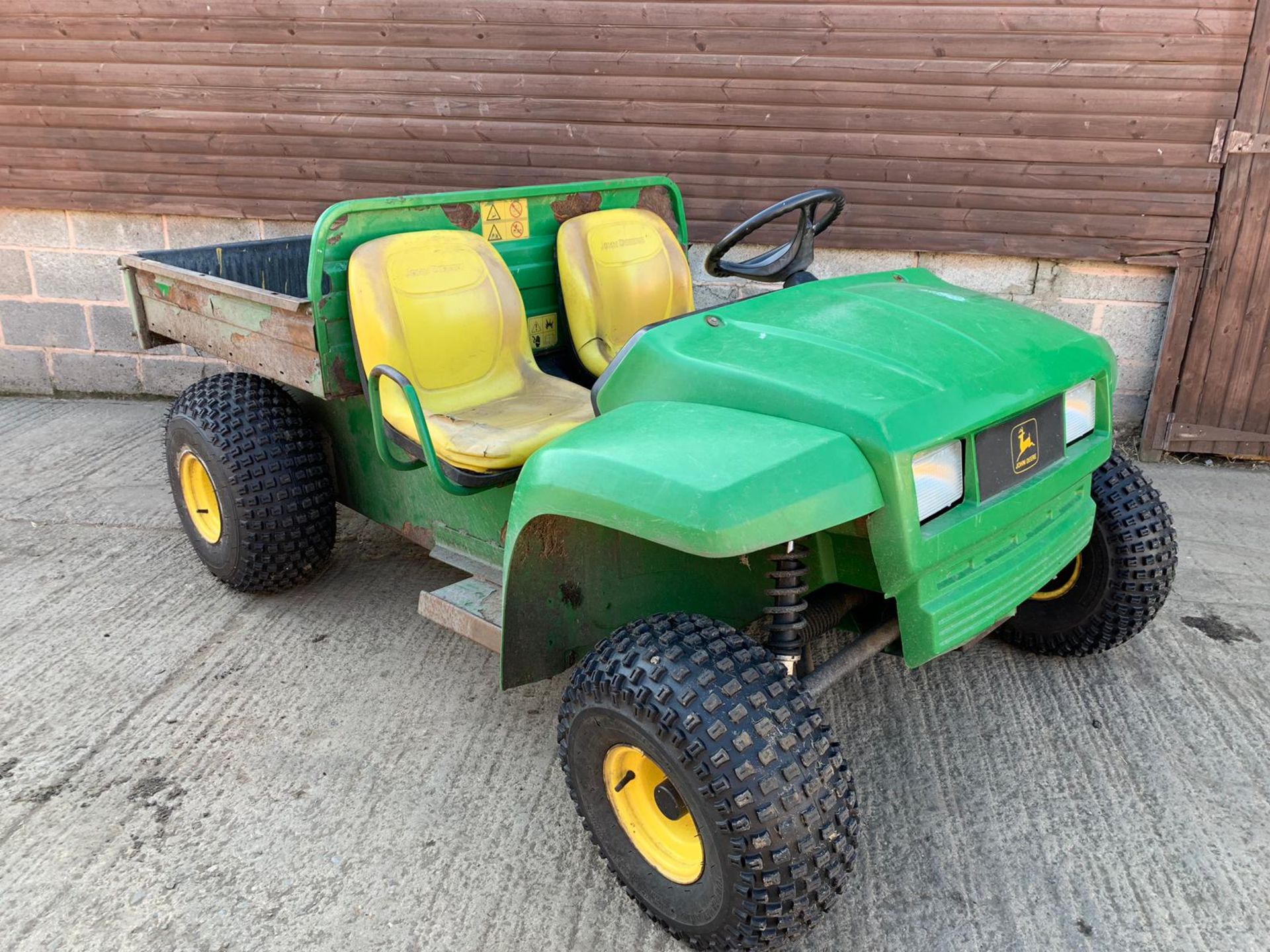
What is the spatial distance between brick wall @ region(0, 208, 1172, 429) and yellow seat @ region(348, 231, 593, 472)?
1.81 m

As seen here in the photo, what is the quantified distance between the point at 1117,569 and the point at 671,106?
2.81 meters

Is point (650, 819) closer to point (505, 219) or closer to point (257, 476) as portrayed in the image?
point (257, 476)

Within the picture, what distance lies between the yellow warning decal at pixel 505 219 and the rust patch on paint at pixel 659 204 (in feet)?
1.64

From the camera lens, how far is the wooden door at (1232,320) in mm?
4000

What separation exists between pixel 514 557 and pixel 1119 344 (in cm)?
348

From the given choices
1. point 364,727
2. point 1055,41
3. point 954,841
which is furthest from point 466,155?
point 954,841

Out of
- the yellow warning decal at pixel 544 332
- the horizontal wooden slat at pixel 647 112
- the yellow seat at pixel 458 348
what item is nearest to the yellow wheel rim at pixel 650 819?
the yellow seat at pixel 458 348

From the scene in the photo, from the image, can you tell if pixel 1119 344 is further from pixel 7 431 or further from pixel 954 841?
pixel 7 431

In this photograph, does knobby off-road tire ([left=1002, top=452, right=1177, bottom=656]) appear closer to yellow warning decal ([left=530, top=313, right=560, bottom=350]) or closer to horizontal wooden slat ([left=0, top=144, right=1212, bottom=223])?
yellow warning decal ([left=530, top=313, right=560, bottom=350])

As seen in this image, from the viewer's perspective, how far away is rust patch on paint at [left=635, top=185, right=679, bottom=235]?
3.58 metres

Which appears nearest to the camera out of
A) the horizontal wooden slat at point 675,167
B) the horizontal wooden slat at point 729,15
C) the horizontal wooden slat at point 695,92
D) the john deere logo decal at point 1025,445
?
the john deere logo decal at point 1025,445

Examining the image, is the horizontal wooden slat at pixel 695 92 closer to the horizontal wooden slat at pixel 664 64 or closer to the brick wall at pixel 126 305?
the horizontal wooden slat at pixel 664 64

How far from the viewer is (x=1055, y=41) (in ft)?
13.3

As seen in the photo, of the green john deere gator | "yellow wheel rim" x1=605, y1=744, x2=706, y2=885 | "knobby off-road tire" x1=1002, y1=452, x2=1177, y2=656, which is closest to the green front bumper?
the green john deere gator
